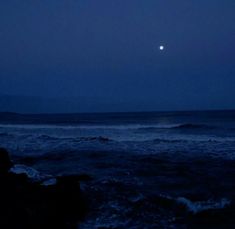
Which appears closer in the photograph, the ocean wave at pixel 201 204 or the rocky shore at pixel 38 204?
the rocky shore at pixel 38 204

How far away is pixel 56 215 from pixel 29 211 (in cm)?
58

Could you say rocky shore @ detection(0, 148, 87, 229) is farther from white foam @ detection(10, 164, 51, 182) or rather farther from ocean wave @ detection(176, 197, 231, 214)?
ocean wave @ detection(176, 197, 231, 214)

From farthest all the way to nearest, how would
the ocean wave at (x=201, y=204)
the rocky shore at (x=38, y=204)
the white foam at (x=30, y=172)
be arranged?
the white foam at (x=30, y=172) → the ocean wave at (x=201, y=204) → the rocky shore at (x=38, y=204)

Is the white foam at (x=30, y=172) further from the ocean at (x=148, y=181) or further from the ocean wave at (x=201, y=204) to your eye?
the ocean wave at (x=201, y=204)

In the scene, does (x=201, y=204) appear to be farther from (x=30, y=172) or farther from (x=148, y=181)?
(x=30, y=172)

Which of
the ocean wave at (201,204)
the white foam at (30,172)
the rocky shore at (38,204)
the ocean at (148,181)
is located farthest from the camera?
the white foam at (30,172)

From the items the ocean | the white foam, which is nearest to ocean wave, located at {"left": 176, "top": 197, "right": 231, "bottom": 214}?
the ocean

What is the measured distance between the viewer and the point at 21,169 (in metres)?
11.6

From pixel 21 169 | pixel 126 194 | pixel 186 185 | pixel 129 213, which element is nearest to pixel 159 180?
pixel 186 185

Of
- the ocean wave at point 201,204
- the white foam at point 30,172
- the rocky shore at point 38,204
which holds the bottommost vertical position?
the ocean wave at point 201,204

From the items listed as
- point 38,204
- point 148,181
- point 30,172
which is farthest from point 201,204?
point 30,172

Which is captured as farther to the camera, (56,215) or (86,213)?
(86,213)

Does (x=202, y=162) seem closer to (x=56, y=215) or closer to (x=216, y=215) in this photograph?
(x=216, y=215)

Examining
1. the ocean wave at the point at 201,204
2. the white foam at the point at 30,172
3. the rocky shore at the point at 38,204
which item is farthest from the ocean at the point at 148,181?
the white foam at the point at 30,172
